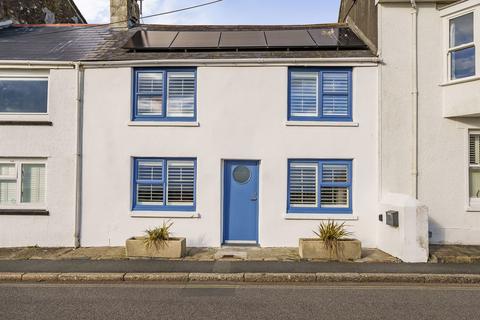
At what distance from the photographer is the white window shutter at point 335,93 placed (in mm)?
9000

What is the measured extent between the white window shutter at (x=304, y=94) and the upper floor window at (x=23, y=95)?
6.67m

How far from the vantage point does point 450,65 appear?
876 centimetres

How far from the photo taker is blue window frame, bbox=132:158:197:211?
902 cm

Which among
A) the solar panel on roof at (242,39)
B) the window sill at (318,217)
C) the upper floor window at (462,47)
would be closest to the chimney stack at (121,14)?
the solar panel on roof at (242,39)

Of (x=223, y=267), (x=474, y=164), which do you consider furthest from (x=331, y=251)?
(x=474, y=164)

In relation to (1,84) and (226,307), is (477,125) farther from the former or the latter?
(1,84)

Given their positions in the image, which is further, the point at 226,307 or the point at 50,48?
the point at 50,48

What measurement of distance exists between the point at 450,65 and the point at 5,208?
12.1m

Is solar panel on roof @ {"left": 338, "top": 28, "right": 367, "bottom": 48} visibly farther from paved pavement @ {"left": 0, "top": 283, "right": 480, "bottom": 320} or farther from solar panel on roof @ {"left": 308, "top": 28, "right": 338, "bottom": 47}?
paved pavement @ {"left": 0, "top": 283, "right": 480, "bottom": 320}

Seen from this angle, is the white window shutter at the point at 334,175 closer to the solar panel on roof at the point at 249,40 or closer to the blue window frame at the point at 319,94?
the blue window frame at the point at 319,94

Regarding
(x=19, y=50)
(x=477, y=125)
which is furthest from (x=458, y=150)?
(x=19, y=50)

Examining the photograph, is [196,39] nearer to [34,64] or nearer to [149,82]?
[149,82]

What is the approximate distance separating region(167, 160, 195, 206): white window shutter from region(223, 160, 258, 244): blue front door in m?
0.90

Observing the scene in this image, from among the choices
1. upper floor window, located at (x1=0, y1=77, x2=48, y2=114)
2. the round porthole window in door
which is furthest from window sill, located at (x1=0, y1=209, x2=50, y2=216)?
the round porthole window in door
